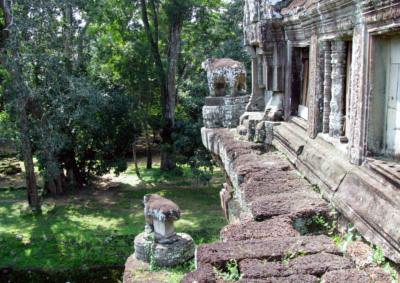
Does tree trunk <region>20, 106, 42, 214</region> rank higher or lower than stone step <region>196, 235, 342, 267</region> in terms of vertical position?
lower

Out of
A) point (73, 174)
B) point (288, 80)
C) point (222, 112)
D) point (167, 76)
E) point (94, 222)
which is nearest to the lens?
point (288, 80)

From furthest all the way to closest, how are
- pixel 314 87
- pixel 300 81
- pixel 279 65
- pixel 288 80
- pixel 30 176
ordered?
pixel 30 176 → pixel 279 65 → pixel 288 80 → pixel 300 81 → pixel 314 87

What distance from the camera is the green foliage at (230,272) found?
303 cm

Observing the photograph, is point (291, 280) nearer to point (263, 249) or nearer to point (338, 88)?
point (263, 249)

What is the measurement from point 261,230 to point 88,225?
1195cm

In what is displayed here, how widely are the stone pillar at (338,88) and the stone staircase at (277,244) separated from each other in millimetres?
693

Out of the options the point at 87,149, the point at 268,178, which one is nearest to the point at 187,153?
the point at 87,149

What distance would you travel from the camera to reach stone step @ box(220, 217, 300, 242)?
11.9 ft

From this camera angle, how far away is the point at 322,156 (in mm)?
4852

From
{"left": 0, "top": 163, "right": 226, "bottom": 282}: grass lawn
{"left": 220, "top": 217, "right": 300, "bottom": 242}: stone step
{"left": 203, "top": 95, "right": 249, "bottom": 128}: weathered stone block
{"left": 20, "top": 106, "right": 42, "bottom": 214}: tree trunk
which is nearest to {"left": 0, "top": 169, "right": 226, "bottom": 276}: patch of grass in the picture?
{"left": 0, "top": 163, "right": 226, "bottom": 282}: grass lawn

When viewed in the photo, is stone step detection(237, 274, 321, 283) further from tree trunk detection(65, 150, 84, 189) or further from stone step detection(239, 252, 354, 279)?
tree trunk detection(65, 150, 84, 189)

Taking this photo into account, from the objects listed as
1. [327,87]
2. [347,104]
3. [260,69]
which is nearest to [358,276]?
[347,104]

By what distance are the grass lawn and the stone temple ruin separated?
325 cm

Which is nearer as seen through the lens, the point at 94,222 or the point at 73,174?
the point at 94,222
